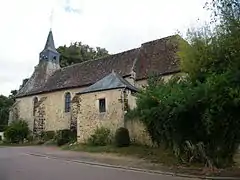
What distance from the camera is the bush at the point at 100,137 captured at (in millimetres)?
23609

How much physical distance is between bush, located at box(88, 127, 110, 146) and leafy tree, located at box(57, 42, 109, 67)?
84.9 ft

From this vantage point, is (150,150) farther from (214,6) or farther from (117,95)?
(214,6)

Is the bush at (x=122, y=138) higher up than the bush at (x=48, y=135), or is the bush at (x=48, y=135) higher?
the bush at (x=48, y=135)

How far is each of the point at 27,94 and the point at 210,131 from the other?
94.9ft

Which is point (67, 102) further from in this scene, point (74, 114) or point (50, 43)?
point (50, 43)

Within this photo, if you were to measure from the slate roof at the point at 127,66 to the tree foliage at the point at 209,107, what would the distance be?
11.3m

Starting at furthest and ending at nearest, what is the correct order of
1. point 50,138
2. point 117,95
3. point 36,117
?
point 36,117 < point 50,138 < point 117,95

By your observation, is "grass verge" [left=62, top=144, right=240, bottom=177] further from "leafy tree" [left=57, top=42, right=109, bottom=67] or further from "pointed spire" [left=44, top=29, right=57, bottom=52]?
"leafy tree" [left=57, top=42, right=109, bottom=67]

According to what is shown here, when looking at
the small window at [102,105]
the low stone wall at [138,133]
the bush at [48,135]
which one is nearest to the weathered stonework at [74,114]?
the bush at [48,135]

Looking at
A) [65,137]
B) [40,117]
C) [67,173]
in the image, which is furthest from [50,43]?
[67,173]

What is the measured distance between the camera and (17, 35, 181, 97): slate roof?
28.8 metres

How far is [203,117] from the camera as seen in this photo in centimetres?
1300

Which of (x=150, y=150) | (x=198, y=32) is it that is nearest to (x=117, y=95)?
(x=150, y=150)

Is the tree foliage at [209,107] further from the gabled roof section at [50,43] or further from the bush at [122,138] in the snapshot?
the gabled roof section at [50,43]
